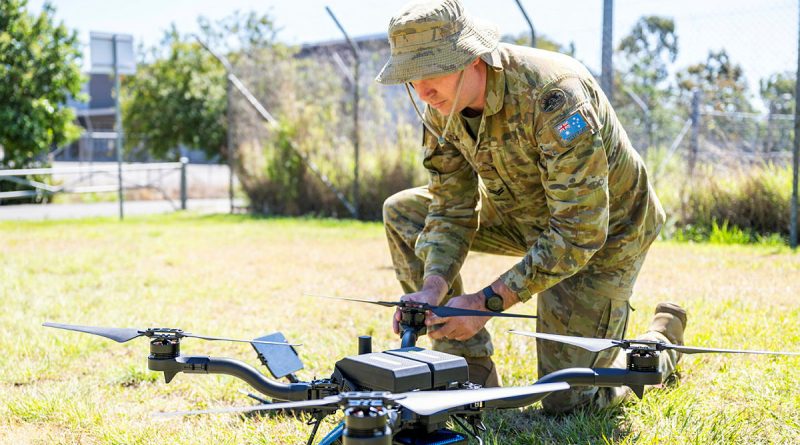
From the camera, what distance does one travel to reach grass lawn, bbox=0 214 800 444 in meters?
2.73

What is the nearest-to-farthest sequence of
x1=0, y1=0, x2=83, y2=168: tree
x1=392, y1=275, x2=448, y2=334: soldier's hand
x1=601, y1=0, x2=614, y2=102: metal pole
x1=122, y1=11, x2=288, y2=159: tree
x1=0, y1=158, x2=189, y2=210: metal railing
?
x1=392, y1=275, x2=448, y2=334: soldier's hand < x1=601, y1=0, x2=614, y2=102: metal pole < x1=0, y1=158, x2=189, y2=210: metal railing < x1=0, y1=0, x2=83, y2=168: tree < x1=122, y1=11, x2=288, y2=159: tree

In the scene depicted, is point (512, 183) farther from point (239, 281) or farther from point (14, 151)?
point (14, 151)

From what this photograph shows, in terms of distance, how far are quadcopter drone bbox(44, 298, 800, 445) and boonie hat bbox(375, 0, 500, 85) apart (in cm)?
77

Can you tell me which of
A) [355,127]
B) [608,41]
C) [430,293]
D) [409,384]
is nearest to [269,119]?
[355,127]

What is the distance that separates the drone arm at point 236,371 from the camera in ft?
7.04

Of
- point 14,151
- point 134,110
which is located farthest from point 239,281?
point 134,110

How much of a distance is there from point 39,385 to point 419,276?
5.85 feet

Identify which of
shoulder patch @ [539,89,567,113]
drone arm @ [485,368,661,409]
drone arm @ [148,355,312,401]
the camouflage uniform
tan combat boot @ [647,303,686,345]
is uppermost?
shoulder patch @ [539,89,567,113]

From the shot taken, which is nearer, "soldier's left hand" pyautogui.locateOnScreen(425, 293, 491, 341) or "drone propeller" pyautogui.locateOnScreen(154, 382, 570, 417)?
"drone propeller" pyautogui.locateOnScreen(154, 382, 570, 417)

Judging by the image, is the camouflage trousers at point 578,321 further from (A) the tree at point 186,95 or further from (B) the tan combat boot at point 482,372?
(A) the tree at point 186,95

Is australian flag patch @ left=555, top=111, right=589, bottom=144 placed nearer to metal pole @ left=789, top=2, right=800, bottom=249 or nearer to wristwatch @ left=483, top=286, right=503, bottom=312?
wristwatch @ left=483, top=286, right=503, bottom=312

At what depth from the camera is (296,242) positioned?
9094 millimetres

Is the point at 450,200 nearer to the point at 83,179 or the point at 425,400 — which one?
the point at 425,400

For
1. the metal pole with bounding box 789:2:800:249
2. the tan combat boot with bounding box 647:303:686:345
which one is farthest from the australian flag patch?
the metal pole with bounding box 789:2:800:249
